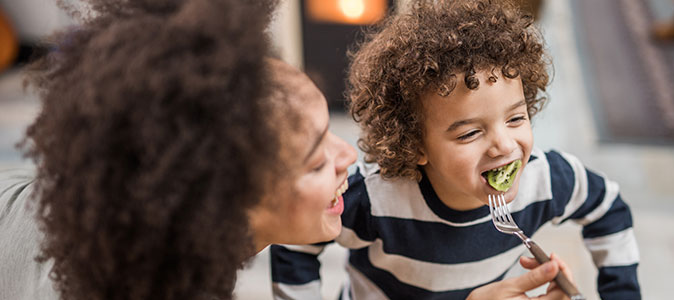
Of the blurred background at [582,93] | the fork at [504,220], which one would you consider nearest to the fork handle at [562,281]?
the fork at [504,220]

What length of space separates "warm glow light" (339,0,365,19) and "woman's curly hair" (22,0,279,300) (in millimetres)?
1846

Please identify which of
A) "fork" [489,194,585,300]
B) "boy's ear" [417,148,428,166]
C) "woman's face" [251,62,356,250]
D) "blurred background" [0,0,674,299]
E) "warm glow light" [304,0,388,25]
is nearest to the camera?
"woman's face" [251,62,356,250]

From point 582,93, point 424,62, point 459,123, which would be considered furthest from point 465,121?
point 582,93

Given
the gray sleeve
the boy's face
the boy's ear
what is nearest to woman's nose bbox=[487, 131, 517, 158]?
the boy's face

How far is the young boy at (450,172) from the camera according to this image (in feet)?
2.70

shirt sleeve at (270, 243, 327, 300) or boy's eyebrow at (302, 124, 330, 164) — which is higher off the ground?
boy's eyebrow at (302, 124, 330, 164)

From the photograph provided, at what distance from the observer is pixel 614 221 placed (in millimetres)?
1009

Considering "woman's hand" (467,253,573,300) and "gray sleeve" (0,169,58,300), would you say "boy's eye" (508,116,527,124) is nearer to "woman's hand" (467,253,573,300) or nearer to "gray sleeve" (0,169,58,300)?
"woman's hand" (467,253,573,300)

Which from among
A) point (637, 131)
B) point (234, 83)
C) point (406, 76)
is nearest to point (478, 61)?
point (406, 76)

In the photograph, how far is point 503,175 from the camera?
85 cm

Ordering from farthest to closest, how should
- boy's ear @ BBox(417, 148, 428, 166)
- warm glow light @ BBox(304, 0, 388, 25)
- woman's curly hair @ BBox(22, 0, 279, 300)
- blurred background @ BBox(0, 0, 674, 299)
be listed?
warm glow light @ BBox(304, 0, 388, 25) → blurred background @ BBox(0, 0, 674, 299) → boy's ear @ BBox(417, 148, 428, 166) → woman's curly hair @ BBox(22, 0, 279, 300)

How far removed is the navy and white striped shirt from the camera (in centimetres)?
95

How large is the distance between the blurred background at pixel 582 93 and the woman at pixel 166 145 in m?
0.86

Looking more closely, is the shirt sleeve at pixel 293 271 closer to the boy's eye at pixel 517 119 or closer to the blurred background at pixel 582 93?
the boy's eye at pixel 517 119
